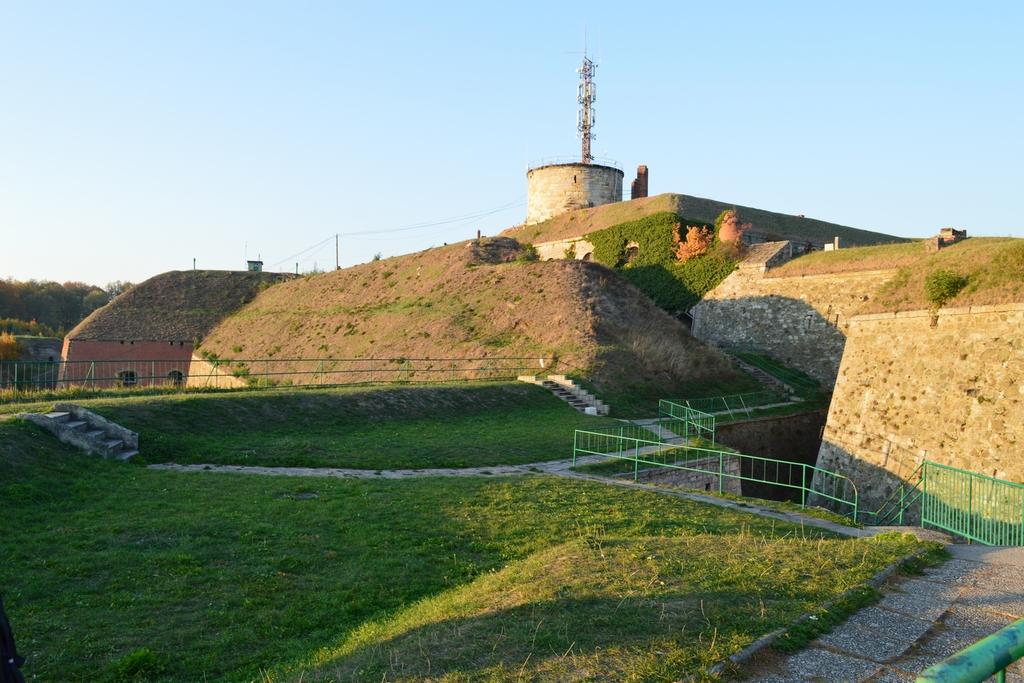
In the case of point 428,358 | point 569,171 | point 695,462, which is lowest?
point 695,462

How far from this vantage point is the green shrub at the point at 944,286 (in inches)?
797

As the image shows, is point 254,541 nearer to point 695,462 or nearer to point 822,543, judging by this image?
point 822,543

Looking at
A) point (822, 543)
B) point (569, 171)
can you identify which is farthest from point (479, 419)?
point (569, 171)

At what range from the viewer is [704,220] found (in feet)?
149

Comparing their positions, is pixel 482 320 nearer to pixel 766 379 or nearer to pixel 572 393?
pixel 572 393

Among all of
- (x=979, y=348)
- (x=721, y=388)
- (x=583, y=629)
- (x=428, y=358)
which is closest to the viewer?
(x=583, y=629)

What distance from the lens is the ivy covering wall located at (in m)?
42.0

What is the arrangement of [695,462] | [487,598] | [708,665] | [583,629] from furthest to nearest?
[695,462], [487,598], [583,629], [708,665]

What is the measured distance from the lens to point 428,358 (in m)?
35.0

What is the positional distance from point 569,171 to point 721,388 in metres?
29.5

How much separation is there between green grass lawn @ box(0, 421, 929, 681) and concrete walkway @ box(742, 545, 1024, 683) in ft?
1.28

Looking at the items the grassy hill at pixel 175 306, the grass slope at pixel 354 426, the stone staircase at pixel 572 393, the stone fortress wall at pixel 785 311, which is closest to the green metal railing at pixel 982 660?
the grass slope at pixel 354 426

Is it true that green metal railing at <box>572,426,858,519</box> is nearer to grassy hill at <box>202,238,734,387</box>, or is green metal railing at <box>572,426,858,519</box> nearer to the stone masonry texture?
grassy hill at <box>202,238,734,387</box>

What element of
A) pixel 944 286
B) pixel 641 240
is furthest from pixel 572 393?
pixel 641 240
